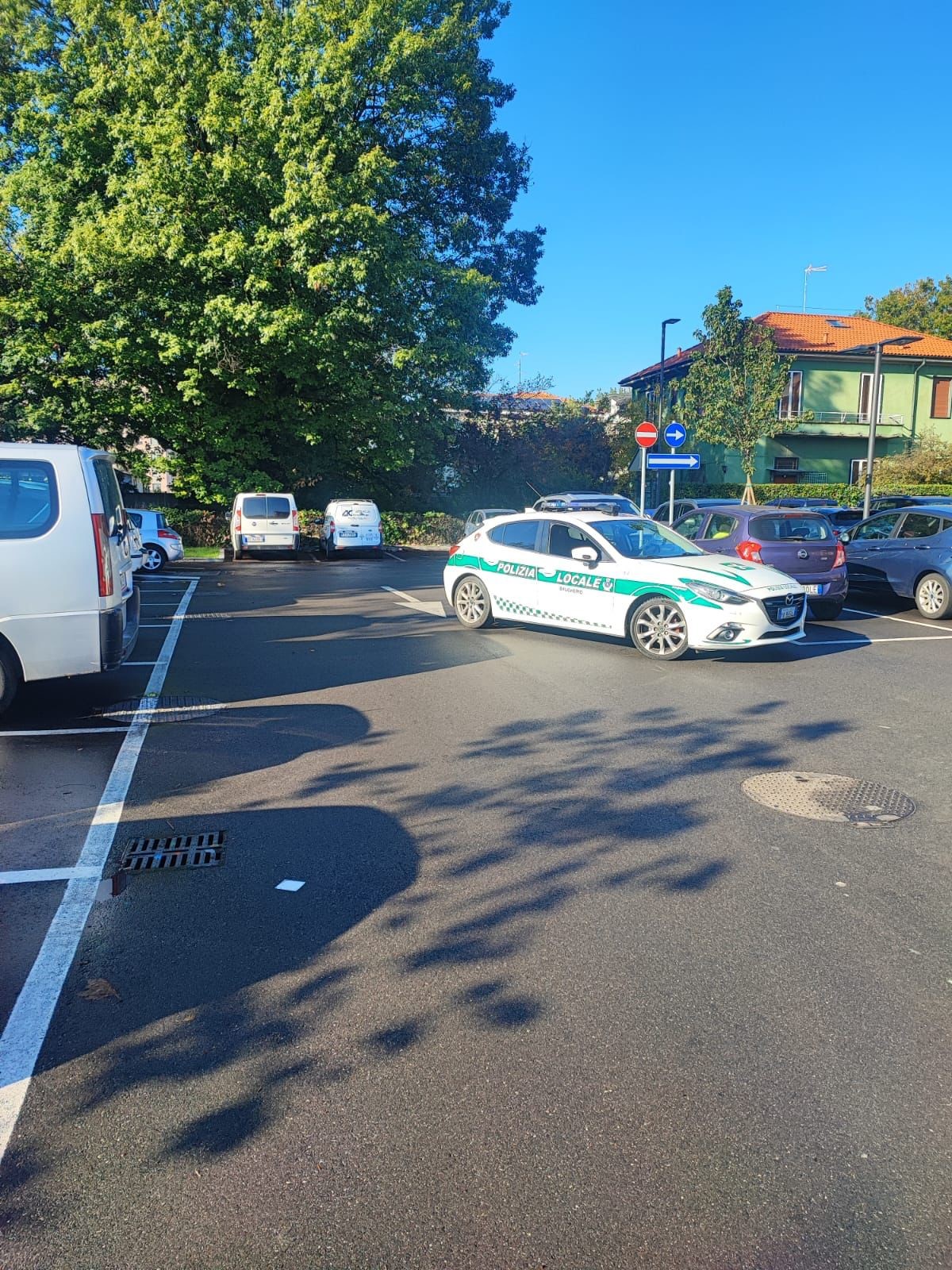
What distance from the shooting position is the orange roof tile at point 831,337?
44.2 metres

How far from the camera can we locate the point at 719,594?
9.88m

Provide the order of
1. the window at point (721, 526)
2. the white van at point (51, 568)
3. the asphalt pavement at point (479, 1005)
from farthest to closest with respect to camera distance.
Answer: the window at point (721, 526)
the white van at point (51, 568)
the asphalt pavement at point (479, 1005)

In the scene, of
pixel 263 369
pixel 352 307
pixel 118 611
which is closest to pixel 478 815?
pixel 118 611

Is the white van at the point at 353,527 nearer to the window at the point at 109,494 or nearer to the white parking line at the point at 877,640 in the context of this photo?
the white parking line at the point at 877,640

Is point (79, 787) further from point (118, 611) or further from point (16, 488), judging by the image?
point (16, 488)

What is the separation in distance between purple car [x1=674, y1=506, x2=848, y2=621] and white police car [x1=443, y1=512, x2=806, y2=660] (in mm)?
1668

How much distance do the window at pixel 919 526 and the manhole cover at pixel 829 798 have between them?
8886 millimetres

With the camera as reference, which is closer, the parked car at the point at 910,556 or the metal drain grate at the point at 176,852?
the metal drain grate at the point at 176,852

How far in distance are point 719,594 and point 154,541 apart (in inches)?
663

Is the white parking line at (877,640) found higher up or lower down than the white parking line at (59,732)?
lower down

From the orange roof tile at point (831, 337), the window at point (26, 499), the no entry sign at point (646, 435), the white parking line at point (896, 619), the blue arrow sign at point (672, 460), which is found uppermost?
the orange roof tile at point (831, 337)

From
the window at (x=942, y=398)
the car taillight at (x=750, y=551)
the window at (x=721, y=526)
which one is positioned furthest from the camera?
the window at (x=942, y=398)

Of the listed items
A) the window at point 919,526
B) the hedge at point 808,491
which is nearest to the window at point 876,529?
the window at point 919,526

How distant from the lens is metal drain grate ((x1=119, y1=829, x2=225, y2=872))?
4.70 metres
